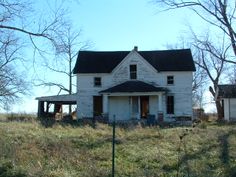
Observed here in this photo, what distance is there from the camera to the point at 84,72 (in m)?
44.7

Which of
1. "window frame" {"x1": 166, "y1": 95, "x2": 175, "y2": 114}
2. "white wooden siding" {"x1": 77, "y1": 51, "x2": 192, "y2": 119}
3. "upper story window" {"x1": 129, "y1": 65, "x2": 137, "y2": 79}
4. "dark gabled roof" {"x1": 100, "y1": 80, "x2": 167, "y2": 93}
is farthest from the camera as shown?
"upper story window" {"x1": 129, "y1": 65, "x2": 137, "y2": 79}

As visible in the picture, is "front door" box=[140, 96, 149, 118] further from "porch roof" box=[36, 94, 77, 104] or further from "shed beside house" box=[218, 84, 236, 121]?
"shed beside house" box=[218, 84, 236, 121]

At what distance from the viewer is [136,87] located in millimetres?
42031

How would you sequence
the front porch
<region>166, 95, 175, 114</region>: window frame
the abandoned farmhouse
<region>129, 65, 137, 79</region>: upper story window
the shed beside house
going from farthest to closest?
the shed beside house < <region>129, 65, 137, 79</region>: upper story window < <region>166, 95, 175, 114</region>: window frame < the abandoned farmhouse < the front porch

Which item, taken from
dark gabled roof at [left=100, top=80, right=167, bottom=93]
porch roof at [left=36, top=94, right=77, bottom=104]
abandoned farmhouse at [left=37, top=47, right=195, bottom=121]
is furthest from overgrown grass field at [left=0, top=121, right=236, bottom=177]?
porch roof at [left=36, top=94, right=77, bottom=104]

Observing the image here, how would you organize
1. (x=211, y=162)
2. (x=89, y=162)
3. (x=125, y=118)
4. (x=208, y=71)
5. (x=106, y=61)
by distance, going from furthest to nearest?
(x=208, y=71) < (x=106, y=61) < (x=125, y=118) < (x=211, y=162) < (x=89, y=162)

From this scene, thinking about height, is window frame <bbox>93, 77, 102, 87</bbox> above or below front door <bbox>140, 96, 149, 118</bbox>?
above

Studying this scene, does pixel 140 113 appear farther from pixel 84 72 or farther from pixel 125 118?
pixel 84 72

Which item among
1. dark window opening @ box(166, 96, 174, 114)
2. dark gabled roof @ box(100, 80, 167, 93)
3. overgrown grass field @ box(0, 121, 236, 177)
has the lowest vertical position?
overgrown grass field @ box(0, 121, 236, 177)

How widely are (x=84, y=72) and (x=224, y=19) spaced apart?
1619cm

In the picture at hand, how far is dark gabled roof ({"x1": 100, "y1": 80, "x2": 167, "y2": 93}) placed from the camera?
41.4 metres

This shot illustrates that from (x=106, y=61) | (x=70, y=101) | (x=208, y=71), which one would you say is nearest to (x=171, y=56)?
(x=106, y=61)

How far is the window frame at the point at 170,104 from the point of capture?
43.0 meters

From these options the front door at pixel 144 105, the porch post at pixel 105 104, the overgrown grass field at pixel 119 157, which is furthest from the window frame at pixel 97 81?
the overgrown grass field at pixel 119 157
